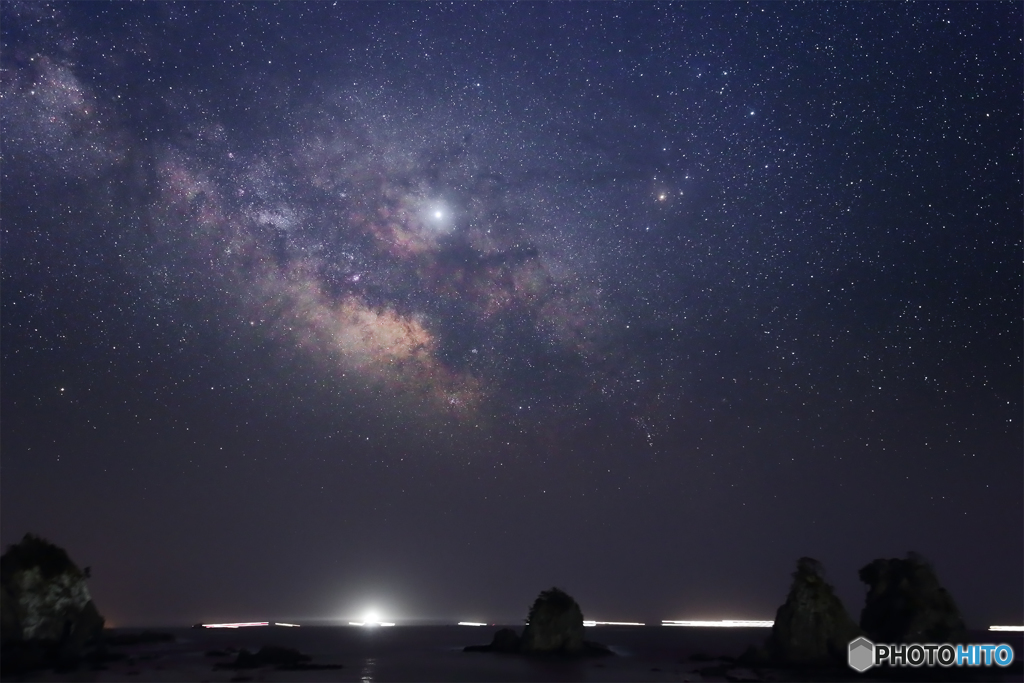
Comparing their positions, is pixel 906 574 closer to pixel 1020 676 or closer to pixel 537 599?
pixel 1020 676

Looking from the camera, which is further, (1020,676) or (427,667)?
(427,667)

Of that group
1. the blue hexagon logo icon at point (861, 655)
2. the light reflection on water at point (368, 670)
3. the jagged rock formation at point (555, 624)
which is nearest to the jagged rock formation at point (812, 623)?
the blue hexagon logo icon at point (861, 655)

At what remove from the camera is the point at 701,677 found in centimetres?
8469

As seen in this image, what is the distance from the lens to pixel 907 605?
80.0 meters

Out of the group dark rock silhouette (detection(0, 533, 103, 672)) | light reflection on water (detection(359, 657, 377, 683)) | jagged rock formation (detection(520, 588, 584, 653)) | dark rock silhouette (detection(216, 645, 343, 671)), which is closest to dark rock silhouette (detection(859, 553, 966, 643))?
jagged rock formation (detection(520, 588, 584, 653))

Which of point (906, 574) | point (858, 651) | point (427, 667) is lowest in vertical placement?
point (427, 667)

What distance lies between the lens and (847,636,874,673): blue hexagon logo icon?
79.2 m

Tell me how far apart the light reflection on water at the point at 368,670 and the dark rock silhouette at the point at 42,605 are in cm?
3157

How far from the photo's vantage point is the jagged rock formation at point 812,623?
81.6 meters

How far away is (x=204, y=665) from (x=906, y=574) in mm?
83113

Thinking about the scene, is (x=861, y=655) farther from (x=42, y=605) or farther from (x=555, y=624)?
(x=42, y=605)

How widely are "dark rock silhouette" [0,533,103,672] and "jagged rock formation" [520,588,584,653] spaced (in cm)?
5661

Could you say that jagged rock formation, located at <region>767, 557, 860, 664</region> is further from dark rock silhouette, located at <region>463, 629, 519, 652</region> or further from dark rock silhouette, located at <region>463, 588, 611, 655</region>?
dark rock silhouette, located at <region>463, 629, 519, 652</region>

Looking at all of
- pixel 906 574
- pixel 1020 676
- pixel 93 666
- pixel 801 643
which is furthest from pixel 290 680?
pixel 1020 676
